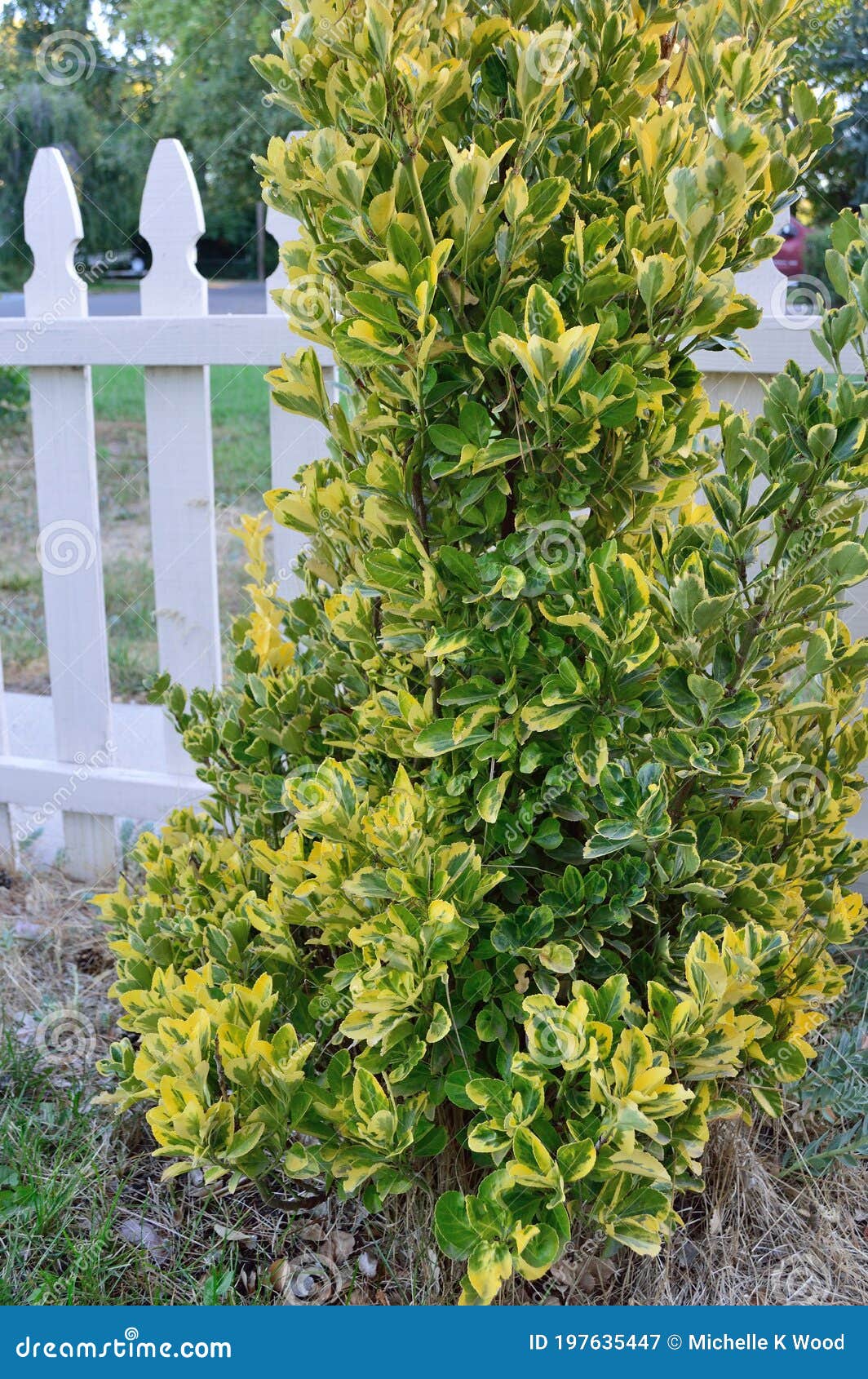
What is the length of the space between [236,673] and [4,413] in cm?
572

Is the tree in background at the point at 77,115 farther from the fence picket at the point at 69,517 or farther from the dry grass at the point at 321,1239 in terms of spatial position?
the dry grass at the point at 321,1239

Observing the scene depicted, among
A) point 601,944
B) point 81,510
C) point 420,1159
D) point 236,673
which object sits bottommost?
point 420,1159

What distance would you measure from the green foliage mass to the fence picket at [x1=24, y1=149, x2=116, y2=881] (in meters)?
1.43

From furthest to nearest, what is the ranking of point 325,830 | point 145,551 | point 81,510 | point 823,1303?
point 145,551 < point 81,510 < point 823,1303 < point 325,830

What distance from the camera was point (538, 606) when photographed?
49.2 inches

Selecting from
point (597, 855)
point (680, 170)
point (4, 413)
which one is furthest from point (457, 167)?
point (4, 413)

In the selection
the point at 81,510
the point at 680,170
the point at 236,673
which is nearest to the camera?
the point at 680,170

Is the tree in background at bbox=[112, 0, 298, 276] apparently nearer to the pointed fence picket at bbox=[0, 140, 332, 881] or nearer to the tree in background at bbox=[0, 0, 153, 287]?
the tree in background at bbox=[0, 0, 153, 287]

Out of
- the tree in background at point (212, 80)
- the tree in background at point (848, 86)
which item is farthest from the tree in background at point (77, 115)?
the tree in background at point (848, 86)

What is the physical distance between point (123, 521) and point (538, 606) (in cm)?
537

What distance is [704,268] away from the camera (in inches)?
47.2

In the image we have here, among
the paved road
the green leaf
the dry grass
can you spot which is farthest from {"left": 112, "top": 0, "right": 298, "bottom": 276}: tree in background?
A: the green leaf

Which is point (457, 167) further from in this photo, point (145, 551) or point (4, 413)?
point (4, 413)

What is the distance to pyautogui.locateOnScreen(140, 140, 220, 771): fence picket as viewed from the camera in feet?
8.11
